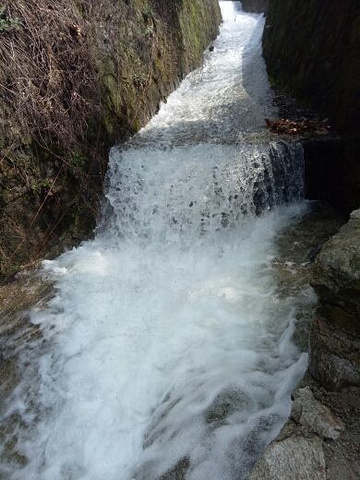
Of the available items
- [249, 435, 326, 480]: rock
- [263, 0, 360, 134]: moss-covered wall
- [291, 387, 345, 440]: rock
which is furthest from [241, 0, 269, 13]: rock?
[249, 435, 326, 480]: rock

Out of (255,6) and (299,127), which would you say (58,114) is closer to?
(299,127)

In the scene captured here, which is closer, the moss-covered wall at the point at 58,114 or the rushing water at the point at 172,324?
the rushing water at the point at 172,324

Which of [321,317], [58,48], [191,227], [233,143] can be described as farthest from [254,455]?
[58,48]

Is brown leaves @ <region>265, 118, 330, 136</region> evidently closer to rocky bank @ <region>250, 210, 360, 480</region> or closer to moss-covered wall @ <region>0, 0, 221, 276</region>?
moss-covered wall @ <region>0, 0, 221, 276</region>

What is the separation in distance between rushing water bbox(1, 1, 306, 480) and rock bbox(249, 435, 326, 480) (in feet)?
1.43

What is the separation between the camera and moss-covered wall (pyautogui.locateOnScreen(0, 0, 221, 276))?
13.8 ft

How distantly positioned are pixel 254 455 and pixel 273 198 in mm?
3437

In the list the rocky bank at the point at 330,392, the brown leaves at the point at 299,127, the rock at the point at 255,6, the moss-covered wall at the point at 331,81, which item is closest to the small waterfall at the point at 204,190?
the moss-covered wall at the point at 331,81

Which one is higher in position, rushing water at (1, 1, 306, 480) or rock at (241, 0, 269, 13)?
rock at (241, 0, 269, 13)

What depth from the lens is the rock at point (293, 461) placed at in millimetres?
1845

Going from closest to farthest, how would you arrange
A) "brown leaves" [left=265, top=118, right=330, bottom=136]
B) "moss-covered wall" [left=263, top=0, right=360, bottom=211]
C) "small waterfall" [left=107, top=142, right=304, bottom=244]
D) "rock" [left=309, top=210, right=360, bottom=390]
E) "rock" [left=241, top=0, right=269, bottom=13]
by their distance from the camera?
"rock" [left=309, top=210, right=360, bottom=390]
"moss-covered wall" [left=263, top=0, right=360, bottom=211]
"small waterfall" [left=107, top=142, right=304, bottom=244]
"brown leaves" [left=265, top=118, right=330, bottom=136]
"rock" [left=241, top=0, right=269, bottom=13]

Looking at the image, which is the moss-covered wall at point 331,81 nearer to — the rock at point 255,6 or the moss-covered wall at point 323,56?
the moss-covered wall at point 323,56

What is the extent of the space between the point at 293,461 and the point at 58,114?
171 inches

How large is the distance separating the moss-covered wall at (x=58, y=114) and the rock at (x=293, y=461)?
3557mm
